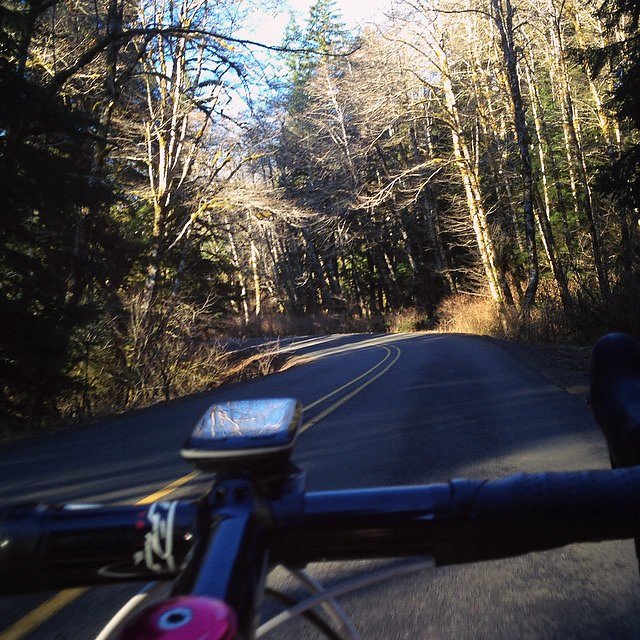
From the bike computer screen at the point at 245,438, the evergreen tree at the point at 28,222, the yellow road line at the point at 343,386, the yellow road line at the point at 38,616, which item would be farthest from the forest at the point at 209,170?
the bike computer screen at the point at 245,438

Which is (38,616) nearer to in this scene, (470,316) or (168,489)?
(168,489)

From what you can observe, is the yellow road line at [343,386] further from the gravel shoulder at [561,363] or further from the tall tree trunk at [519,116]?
the tall tree trunk at [519,116]

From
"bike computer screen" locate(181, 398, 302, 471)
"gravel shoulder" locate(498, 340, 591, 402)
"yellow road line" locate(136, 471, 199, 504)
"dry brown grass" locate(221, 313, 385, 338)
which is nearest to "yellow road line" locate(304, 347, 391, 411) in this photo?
"gravel shoulder" locate(498, 340, 591, 402)

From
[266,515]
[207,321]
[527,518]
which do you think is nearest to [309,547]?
[266,515]

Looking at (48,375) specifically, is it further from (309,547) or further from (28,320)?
(309,547)

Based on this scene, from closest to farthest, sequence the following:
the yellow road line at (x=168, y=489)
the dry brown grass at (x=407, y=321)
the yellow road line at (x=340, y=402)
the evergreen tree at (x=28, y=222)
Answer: the yellow road line at (x=168, y=489)
the yellow road line at (x=340, y=402)
the evergreen tree at (x=28, y=222)
the dry brown grass at (x=407, y=321)

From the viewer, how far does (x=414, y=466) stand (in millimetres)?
6848

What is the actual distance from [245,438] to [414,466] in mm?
5838

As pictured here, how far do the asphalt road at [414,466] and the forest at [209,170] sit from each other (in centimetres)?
280

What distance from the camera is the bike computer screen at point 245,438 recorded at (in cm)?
123

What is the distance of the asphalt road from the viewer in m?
3.51

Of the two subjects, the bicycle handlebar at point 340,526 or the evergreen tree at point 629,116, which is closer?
the bicycle handlebar at point 340,526

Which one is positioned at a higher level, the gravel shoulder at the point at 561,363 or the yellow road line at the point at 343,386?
the yellow road line at the point at 343,386

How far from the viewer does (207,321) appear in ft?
66.7
